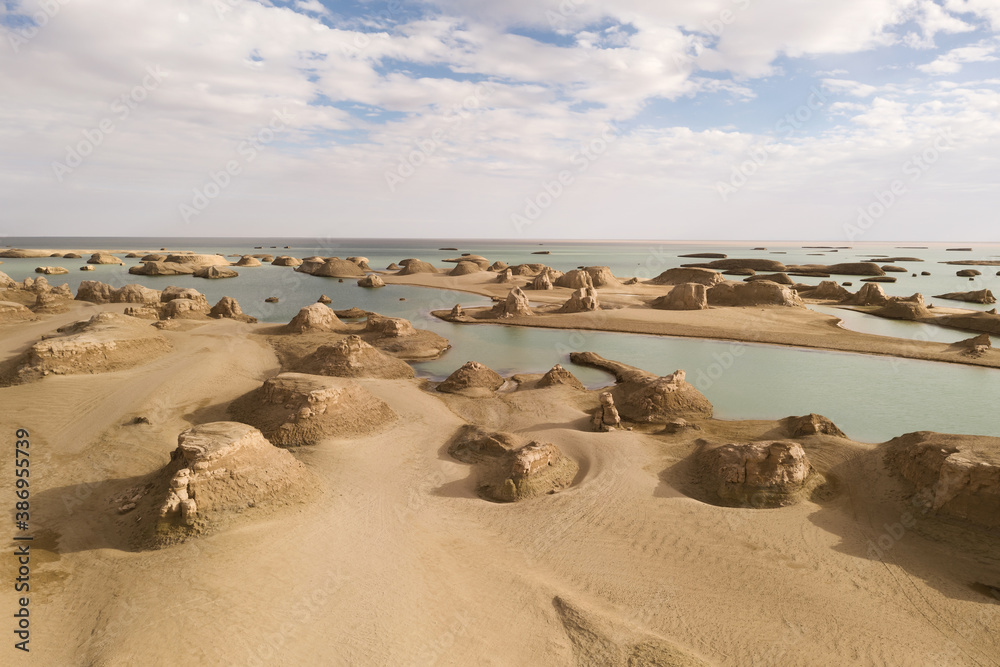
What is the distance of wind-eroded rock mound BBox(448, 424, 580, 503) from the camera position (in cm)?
1052

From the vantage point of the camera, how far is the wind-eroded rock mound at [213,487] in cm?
846

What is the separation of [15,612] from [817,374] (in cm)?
2555

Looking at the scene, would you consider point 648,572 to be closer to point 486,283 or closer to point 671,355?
point 671,355

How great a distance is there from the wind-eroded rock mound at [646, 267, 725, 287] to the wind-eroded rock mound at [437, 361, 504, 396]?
87.9 ft

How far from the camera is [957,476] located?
8914mm

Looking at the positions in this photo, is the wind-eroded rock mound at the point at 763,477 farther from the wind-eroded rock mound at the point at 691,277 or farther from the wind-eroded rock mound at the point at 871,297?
the wind-eroded rock mound at the point at 871,297

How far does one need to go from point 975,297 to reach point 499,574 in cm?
5353

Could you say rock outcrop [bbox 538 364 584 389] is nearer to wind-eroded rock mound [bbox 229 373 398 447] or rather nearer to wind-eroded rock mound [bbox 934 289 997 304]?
wind-eroded rock mound [bbox 229 373 398 447]

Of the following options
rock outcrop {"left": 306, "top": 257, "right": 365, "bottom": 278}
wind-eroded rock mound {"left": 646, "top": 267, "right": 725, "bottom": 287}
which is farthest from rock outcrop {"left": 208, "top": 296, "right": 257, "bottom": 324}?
rock outcrop {"left": 306, "top": 257, "right": 365, "bottom": 278}

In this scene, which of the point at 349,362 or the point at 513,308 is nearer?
the point at 349,362

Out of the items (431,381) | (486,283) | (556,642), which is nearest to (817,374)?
(431,381)

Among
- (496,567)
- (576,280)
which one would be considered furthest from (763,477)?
(576,280)

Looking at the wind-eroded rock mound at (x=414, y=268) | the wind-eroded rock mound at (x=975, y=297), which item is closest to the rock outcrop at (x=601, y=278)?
the wind-eroded rock mound at (x=414, y=268)

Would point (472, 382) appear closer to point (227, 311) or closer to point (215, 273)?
point (227, 311)
